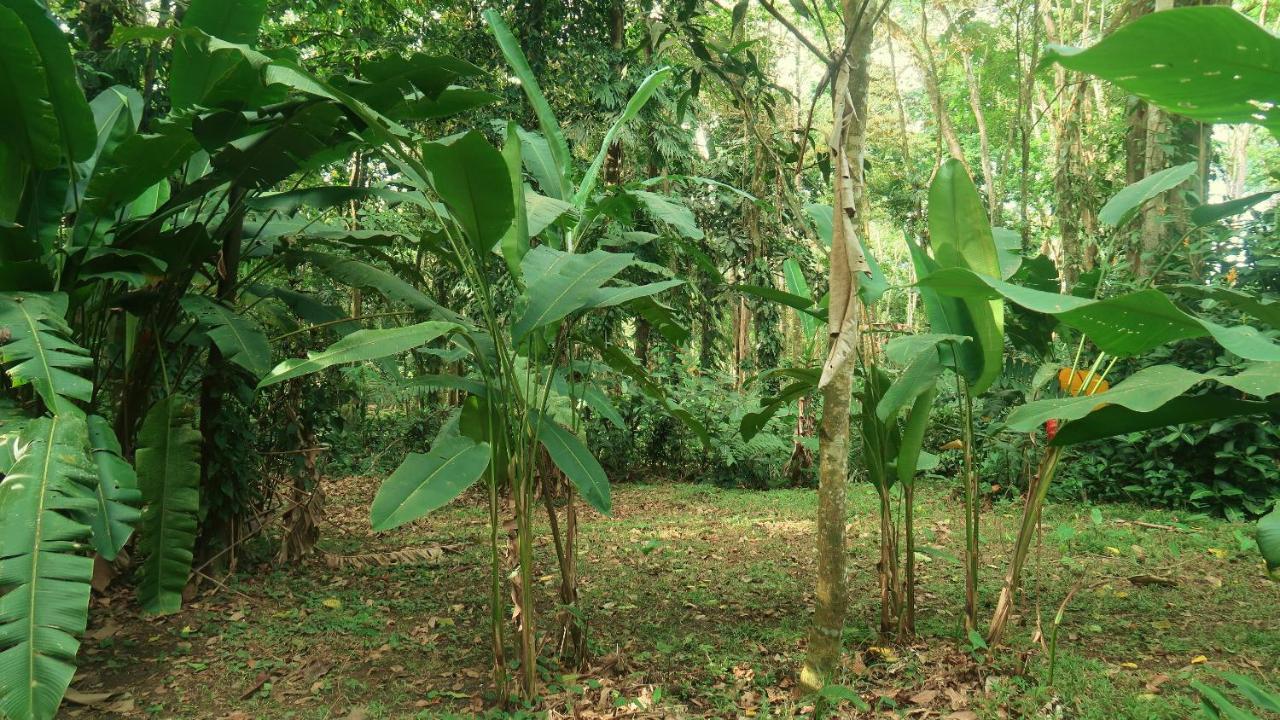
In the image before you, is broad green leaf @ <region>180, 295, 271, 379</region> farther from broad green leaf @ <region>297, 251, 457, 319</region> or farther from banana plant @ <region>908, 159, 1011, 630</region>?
banana plant @ <region>908, 159, 1011, 630</region>

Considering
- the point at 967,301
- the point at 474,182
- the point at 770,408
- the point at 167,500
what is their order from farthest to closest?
1. the point at 770,408
2. the point at 167,500
3. the point at 967,301
4. the point at 474,182

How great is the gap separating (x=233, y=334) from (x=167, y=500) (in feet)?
2.65

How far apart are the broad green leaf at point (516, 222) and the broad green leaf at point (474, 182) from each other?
69 millimetres

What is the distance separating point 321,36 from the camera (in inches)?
265

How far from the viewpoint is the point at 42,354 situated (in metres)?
2.35

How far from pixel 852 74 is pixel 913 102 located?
18.2 meters

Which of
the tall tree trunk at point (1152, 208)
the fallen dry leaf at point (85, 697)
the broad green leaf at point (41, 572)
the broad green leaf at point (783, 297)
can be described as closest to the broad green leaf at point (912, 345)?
the broad green leaf at point (783, 297)

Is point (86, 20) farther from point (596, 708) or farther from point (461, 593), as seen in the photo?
point (596, 708)

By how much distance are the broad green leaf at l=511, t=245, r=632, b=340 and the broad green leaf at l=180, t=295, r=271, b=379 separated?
1460 millimetres

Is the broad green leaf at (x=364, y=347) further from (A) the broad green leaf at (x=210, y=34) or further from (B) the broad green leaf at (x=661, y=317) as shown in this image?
(A) the broad green leaf at (x=210, y=34)

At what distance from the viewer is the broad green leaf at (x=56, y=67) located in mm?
2682

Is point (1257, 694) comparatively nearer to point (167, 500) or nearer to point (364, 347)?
point (364, 347)

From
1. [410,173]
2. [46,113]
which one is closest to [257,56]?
[410,173]

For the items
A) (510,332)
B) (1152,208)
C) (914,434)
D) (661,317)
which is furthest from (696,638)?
(1152,208)
